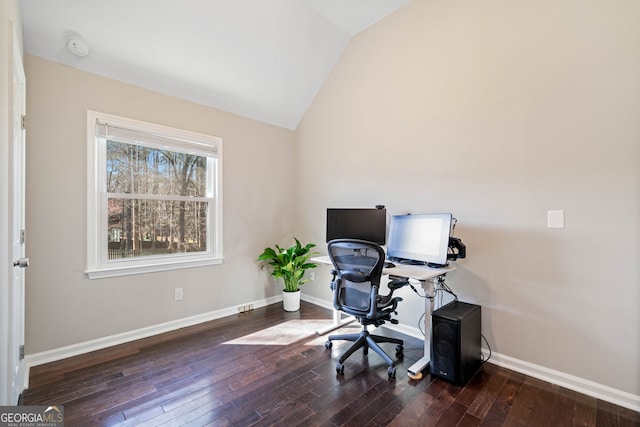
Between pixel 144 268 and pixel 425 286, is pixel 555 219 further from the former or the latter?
pixel 144 268

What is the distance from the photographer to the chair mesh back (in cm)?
225

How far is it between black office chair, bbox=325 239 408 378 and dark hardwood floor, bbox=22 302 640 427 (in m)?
0.12

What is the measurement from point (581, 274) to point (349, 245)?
5.33ft

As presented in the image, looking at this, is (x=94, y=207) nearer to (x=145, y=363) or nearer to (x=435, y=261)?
(x=145, y=363)

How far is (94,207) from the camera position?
8.46 ft

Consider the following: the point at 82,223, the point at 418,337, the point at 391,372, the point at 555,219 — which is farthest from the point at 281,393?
the point at 555,219

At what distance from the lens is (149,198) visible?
2.97 m

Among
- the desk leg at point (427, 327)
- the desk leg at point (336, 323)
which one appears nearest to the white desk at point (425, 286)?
the desk leg at point (427, 327)

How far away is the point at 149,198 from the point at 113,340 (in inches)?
54.2

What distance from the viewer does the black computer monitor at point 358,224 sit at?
9.71 ft

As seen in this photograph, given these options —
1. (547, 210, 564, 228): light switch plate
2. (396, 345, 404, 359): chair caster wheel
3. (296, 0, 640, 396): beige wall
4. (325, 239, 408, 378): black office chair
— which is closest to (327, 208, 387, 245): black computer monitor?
(296, 0, 640, 396): beige wall

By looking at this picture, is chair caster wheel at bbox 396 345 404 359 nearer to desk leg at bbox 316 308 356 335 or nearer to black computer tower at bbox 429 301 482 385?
black computer tower at bbox 429 301 482 385

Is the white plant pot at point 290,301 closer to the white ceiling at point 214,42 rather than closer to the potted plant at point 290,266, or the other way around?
the potted plant at point 290,266

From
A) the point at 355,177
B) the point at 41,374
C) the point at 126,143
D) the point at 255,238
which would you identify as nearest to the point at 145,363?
the point at 41,374
